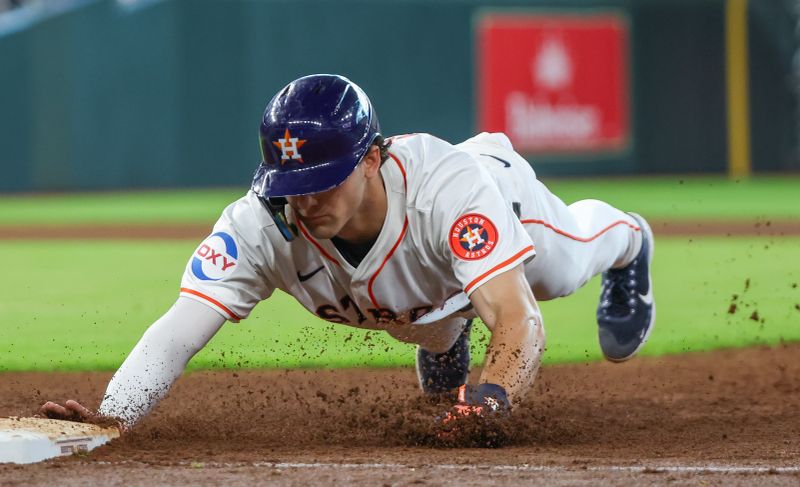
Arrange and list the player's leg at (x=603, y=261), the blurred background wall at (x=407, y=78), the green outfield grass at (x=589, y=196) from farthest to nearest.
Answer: the blurred background wall at (x=407, y=78) < the green outfield grass at (x=589, y=196) < the player's leg at (x=603, y=261)

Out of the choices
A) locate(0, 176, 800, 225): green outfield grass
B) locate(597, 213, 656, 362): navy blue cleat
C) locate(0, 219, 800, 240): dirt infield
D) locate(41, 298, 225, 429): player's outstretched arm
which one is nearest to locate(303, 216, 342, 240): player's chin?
locate(41, 298, 225, 429): player's outstretched arm

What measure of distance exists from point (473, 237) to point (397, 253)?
279 millimetres

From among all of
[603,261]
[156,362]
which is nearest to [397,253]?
[156,362]

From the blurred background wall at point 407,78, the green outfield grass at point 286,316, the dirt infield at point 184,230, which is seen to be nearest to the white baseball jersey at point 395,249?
the green outfield grass at point 286,316

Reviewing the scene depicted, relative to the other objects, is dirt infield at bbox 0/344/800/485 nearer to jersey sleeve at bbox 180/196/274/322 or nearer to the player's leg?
the player's leg

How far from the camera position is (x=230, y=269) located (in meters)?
3.63

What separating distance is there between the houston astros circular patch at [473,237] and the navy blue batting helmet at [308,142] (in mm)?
324

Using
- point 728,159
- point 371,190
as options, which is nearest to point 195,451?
point 371,190

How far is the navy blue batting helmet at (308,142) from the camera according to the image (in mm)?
3367

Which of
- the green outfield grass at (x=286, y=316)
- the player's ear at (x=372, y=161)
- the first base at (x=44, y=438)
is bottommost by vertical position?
the green outfield grass at (x=286, y=316)

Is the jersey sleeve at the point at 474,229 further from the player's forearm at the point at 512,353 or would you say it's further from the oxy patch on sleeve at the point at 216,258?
the oxy patch on sleeve at the point at 216,258

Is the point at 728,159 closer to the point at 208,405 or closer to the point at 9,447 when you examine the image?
the point at 208,405

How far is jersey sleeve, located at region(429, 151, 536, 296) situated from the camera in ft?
11.1

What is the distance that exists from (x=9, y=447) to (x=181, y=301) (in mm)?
627
